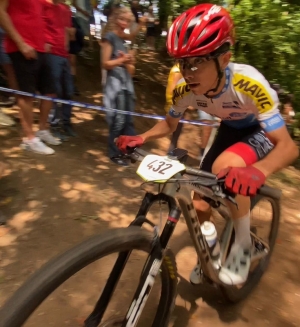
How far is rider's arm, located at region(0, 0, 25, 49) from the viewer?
13.3 ft

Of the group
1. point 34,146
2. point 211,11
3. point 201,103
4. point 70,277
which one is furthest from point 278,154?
point 34,146

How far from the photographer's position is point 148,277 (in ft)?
6.06

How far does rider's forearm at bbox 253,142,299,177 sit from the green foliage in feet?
14.4

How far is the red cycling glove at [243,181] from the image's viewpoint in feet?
5.51

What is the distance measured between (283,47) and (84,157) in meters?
3.54

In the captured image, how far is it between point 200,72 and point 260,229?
152cm

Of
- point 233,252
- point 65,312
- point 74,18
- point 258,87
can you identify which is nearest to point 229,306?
point 233,252

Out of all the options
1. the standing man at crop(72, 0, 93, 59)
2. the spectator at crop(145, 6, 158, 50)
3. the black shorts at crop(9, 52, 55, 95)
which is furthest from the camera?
the spectator at crop(145, 6, 158, 50)

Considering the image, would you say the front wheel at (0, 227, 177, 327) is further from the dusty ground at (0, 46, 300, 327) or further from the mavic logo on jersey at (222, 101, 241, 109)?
the mavic logo on jersey at (222, 101, 241, 109)

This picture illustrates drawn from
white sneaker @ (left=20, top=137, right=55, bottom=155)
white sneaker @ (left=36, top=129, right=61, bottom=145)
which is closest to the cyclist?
white sneaker @ (left=20, top=137, right=55, bottom=155)

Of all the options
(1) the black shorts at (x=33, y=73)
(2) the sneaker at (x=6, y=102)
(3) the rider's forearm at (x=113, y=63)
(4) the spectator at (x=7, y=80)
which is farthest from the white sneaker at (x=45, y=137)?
(2) the sneaker at (x=6, y=102)

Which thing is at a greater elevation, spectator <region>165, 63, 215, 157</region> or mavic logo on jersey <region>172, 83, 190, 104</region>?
mavic logo on jersey <region>172, 83, 190, 104</region>

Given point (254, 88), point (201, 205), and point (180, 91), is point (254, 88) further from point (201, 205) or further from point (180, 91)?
point (201, 205)

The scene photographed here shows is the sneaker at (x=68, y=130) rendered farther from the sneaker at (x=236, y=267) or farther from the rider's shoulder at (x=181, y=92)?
the sneaker at (x=236, y=267)
